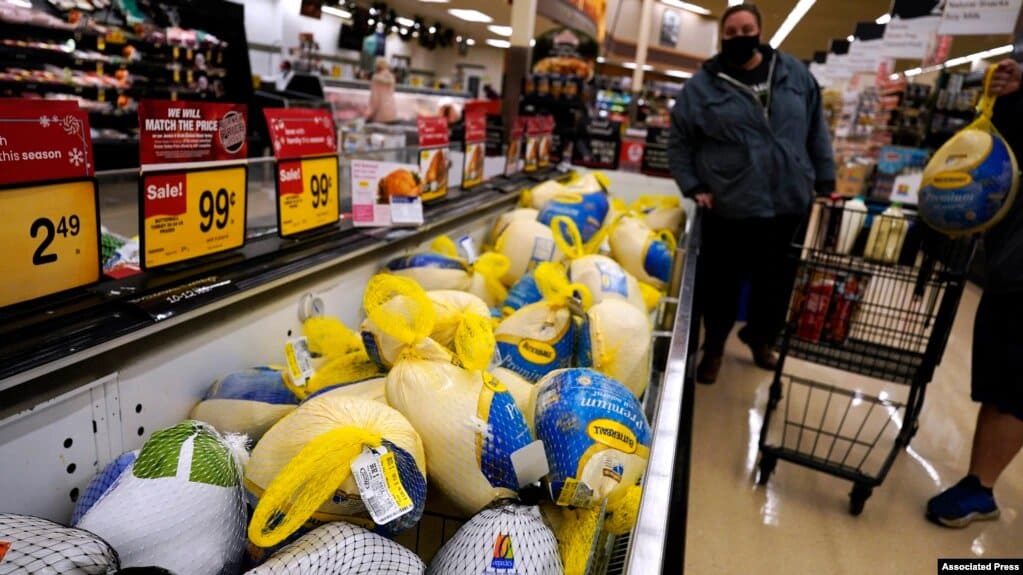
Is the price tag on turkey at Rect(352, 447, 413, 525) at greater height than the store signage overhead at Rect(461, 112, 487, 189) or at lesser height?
lesser

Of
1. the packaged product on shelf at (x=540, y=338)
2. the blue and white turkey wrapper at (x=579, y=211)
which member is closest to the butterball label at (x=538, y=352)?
the packaged product on shelf at (x=540, y=338)

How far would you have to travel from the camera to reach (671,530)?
1312 mm

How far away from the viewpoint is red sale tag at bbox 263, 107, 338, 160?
4.74 feet

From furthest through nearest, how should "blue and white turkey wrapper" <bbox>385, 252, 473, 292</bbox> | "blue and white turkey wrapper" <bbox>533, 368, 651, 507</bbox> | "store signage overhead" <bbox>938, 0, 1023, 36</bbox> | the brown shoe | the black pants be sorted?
"store signage overhead" <bbox>938, 0, 1023, 36</bbox>
the brown shoe
the black pants
"blue and white turkey wrapper" <bbox>385, 252, 473, 292</bbox>
"blue and white turkey wrapper" <bbox>533, 368, 651, 507</bbox>

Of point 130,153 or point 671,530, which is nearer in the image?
point 671,530

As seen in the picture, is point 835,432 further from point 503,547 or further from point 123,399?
point 123,399

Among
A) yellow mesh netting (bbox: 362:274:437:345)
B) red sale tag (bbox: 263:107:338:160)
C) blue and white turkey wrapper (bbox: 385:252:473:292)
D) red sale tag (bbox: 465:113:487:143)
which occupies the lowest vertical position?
blue and white turkey wrapper (bbox: 385:252:473:292)

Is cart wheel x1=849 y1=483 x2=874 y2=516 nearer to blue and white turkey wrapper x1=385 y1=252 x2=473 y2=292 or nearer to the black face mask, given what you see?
blue and white turkey wrapper x1=385 y1=252 x2=473 y2=292

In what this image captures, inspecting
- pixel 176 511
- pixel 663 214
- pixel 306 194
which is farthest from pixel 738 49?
pixel 176 511

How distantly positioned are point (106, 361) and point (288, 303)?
52 cm

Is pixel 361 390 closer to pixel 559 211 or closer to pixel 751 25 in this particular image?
pixel 559 211

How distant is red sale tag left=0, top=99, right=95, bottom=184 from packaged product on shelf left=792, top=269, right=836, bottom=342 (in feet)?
8.35

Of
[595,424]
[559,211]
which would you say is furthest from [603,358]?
[559,211]

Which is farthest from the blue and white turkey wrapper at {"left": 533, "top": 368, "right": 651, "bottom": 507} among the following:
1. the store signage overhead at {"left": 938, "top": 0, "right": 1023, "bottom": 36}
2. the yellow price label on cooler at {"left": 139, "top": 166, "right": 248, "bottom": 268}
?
the store signage overhead at {"left": 938, "top": 0, "right": 1023, "bottom": 36}
